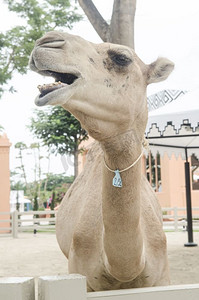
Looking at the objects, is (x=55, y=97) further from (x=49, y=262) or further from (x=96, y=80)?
(x=49, y=262)

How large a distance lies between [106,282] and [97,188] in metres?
0.72

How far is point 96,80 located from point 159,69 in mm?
604

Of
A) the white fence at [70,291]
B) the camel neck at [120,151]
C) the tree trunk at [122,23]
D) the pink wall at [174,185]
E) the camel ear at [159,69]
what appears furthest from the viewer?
the pink wall at [174,185]

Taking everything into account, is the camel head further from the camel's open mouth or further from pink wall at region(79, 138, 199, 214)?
pink wall at region(79, 138, 199, 214)

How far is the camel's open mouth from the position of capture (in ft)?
6.02

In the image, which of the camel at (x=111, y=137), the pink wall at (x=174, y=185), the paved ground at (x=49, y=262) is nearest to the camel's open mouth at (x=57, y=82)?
the camel at (x=111, y=137)

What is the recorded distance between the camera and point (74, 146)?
1805 centimetres

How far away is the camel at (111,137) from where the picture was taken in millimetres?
1894

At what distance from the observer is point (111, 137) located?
2.22 m

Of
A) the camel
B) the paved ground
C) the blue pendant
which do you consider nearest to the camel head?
the camel

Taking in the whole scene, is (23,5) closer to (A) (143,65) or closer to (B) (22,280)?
(A) (143,65)

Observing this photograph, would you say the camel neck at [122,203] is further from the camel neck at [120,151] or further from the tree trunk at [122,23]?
the tree trunk at [122,23]

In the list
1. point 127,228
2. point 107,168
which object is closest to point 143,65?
point 107,168

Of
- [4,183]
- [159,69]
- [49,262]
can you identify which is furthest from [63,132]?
[159,69]
